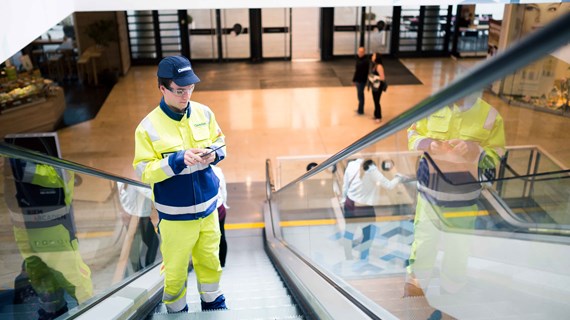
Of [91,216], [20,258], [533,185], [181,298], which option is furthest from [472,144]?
[91,216]

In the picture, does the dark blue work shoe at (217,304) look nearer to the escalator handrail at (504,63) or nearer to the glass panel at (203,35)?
the escalator handrail at (504,63)

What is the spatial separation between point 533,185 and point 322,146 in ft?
22.6

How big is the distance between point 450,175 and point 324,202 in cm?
278

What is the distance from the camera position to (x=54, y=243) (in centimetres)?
366

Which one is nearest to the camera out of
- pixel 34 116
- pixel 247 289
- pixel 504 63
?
pixel 504 63

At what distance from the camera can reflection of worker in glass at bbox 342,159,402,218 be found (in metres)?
4.91

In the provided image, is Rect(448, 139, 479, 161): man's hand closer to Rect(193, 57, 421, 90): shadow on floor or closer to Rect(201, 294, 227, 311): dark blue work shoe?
Rect(201, 294, 227, 311): dark blue work shoe

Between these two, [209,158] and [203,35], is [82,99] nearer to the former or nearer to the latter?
[203,35]

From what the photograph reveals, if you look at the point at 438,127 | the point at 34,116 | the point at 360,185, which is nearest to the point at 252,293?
the point at 360,185

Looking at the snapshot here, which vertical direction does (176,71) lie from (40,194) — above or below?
above

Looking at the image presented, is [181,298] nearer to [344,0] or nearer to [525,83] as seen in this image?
[344,0]

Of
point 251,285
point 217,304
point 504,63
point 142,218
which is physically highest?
point 504,63

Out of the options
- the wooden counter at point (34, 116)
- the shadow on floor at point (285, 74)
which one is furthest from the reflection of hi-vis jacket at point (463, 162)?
the shadow on floor at point (285, 74)

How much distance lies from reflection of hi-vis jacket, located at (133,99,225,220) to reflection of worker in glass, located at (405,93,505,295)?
1145 millimetres
